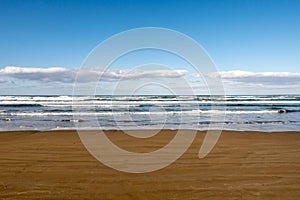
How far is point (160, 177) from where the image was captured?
5773mm

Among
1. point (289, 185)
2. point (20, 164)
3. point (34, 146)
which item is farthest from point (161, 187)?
point (34, 146)

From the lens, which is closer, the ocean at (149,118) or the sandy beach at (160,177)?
the sandy beach at (160,177)

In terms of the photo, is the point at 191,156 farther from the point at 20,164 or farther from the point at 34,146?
the point at 34,146

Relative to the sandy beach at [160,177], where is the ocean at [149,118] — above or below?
above

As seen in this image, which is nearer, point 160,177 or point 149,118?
point 160,177

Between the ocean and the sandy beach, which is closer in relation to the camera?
the sandy beach

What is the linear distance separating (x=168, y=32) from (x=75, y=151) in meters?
3.96

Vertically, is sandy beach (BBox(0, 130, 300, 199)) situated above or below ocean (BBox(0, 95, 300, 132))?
below

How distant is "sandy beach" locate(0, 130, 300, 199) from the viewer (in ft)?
15.8

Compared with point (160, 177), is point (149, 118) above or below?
above

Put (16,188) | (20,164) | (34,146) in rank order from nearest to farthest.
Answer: (16,188) → (20,164) → (34,146)

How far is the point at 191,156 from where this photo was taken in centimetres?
773

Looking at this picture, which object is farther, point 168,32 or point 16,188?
point 168,32

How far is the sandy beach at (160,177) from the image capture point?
4.82 metres
